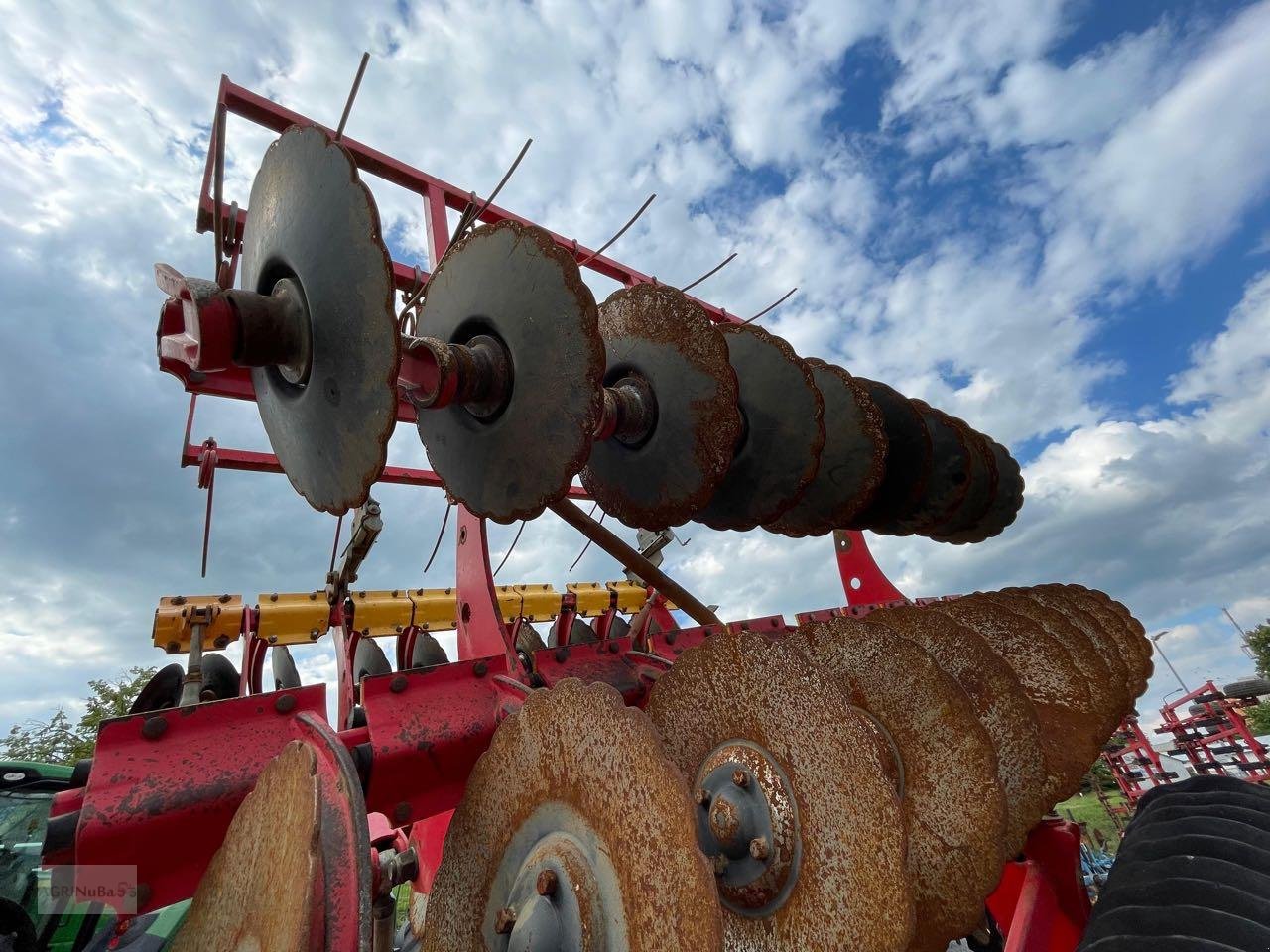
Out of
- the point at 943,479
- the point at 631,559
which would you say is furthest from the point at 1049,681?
the point at 631,559

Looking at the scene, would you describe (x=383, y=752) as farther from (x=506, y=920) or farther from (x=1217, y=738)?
(x=1217, y=738)

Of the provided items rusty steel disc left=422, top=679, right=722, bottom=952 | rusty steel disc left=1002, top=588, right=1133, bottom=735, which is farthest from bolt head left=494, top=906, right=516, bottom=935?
rusty steel disc left=1002, top=588, right=1133, bottom=735

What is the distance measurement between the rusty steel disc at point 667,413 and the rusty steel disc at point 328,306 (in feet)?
3.35

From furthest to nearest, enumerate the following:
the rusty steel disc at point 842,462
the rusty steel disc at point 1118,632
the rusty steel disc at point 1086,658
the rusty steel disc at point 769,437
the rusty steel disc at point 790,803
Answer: the rusty steel disc at point 1118,632
the rusty steel disc at point 842,462
the rusty steel disc at point 1086,658
the rusty steel disc at point 769,437
the rusty steel disc at point 790,803

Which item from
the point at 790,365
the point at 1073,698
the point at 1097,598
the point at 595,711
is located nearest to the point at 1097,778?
the point at 1097,598

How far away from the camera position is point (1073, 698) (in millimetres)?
2426

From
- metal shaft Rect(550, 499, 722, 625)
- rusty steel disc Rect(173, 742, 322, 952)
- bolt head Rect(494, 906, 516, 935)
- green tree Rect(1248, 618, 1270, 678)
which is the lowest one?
bolt head Rect(494, 906, 516, 935)

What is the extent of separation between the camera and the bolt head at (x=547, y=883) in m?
1.09

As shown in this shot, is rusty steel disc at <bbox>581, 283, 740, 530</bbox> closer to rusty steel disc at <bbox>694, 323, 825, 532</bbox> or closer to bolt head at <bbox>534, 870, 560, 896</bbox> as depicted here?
rusty steel disc at <bbox>694, 323, 825, 532</bbox>

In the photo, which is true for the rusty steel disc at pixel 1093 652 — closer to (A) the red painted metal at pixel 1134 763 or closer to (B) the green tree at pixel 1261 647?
(A) the red painted metal at pixel 1134 763

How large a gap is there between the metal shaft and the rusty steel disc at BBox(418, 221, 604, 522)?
33cm

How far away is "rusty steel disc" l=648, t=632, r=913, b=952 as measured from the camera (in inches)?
47.3

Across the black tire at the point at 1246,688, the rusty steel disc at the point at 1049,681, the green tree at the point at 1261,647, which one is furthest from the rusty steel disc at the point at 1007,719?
the green tree at the point at 1261,647

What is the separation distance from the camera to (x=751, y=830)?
138 centimetres
